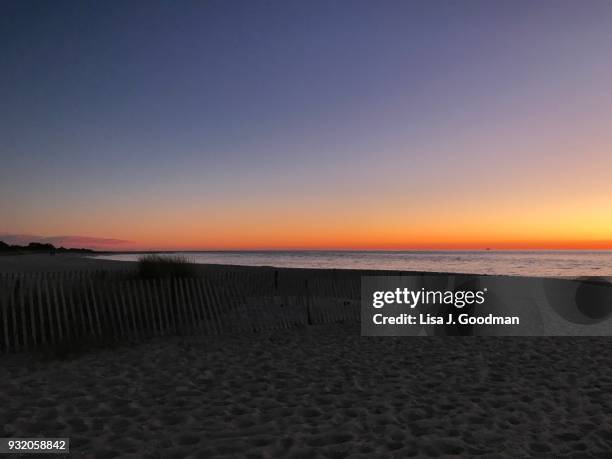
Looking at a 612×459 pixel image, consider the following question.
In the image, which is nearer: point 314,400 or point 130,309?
point 314,400

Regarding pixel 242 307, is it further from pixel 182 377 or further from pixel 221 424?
pixel 221 424

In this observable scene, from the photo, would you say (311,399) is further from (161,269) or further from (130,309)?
(161,269)

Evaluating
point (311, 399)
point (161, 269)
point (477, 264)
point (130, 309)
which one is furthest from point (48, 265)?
point (477, 264)

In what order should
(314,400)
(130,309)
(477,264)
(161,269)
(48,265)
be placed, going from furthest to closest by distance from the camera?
(477,264), (48,265), (161,269), (130,309), (314,400)

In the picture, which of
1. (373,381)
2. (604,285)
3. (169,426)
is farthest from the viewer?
(604,285)

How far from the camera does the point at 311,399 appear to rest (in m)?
5.88

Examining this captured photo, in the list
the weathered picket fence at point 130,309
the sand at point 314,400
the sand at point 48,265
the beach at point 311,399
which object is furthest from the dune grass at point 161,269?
the sand at point 48,265

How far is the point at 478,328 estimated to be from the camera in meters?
11.2

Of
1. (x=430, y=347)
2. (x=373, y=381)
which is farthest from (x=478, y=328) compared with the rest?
(x=373, y=381)

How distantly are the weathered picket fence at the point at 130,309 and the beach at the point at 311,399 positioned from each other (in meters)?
0.61

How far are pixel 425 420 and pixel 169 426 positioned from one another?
9.90ft

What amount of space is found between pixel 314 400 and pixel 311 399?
0.05m

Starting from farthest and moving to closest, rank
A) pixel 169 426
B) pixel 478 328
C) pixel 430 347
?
pixel 478 328, pixel 430 347, pixel 169 426

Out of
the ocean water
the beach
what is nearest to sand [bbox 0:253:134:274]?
the ocean water
